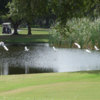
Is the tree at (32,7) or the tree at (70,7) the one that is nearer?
the tree at (32,7)

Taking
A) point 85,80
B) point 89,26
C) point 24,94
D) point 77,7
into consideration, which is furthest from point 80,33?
point 24,94

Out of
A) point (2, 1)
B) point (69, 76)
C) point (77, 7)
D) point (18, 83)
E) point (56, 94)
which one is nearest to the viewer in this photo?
point (56, 94)

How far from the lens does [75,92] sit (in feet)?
38.2

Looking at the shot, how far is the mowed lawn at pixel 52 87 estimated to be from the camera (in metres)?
11.0

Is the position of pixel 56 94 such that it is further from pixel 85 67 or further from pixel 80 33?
pixel 80 33

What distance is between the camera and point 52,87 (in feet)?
42.8

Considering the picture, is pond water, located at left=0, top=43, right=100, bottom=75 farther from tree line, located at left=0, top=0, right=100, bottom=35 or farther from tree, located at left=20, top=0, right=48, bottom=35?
tree, located at left=20, top=0, right=48, bottom=35

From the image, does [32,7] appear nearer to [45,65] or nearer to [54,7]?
[54,7]

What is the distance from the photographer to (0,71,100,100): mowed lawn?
11.0 metres

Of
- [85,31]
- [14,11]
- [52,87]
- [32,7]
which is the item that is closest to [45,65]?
[14,11]

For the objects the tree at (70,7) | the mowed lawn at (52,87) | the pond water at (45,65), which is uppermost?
the tree at (70,7)

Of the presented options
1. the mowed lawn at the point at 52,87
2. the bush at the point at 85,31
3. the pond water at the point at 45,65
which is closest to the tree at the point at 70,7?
the mowed lawn at the point at 52,87

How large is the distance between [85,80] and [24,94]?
3.66 m

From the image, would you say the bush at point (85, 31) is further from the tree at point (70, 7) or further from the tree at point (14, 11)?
the tree at point (70, 7)
